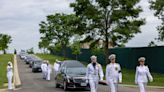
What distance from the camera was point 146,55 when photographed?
47.9 metres

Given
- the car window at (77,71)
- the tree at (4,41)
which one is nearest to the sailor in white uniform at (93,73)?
the car window at (77,71)

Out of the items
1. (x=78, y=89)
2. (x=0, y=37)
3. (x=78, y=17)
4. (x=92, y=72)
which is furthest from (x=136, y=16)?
(x=0, y=37)

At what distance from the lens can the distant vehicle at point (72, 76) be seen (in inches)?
1072

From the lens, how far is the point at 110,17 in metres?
45.9

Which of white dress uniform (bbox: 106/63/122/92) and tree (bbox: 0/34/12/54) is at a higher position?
tree (bbox: 0/34/12/54)

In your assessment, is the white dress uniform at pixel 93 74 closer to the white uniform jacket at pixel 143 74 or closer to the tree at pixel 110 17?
the white uniform jacket at pixel 143 74

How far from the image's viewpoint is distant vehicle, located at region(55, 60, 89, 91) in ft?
89.3

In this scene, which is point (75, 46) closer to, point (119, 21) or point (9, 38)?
point (119, 21)

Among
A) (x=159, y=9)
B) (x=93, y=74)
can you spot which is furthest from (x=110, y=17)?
(x=93, y=74)

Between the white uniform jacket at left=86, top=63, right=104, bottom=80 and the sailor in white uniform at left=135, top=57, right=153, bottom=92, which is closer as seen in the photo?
the sailor in white uniform at left=135, top=57, right=153, bottom=92

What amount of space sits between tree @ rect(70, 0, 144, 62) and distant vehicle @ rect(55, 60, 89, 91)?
16267 mm

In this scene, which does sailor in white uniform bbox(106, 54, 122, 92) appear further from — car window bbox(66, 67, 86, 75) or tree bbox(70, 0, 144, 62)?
tree bbox(70, 0, 144, 62)

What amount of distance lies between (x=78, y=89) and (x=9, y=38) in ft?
369

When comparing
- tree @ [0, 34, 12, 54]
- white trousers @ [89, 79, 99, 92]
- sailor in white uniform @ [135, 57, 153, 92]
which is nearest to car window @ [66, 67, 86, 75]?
white trousers @ [89, 79, 99, 92]
